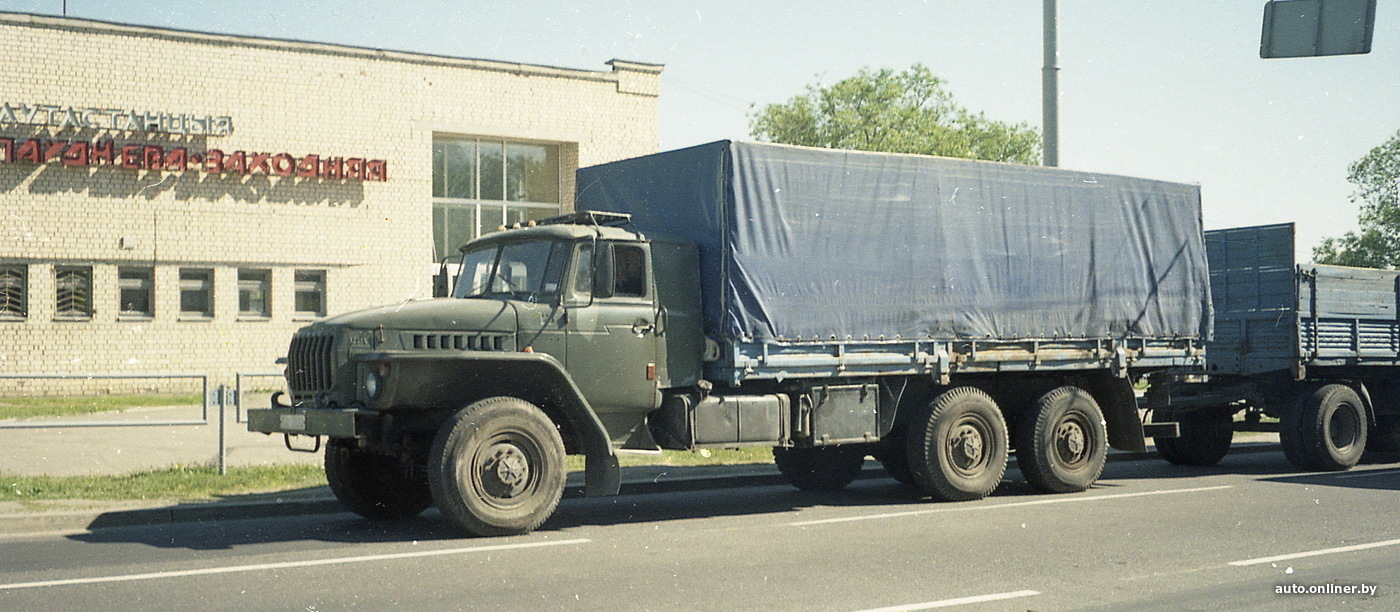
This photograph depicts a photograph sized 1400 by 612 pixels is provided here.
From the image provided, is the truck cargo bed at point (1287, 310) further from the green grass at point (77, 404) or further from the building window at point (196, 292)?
the building window at point (196, 292)

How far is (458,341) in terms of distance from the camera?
33.4 ft

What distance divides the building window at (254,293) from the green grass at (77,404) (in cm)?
375

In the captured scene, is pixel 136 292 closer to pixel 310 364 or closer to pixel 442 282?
→ pixel 442 282

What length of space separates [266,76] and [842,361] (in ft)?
69.4

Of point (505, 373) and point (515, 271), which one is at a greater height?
point (515, 271)

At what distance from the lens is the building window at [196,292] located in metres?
29.0

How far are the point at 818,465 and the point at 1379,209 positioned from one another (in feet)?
223

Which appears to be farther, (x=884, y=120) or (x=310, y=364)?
(x=884, y=120)

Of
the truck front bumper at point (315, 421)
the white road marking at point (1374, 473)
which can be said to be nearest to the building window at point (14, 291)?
the truck front bumper at point (315, 421)

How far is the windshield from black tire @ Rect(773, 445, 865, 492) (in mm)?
3881

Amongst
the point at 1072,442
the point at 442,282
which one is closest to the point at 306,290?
the point at 442,282

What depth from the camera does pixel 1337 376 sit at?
16.7 m

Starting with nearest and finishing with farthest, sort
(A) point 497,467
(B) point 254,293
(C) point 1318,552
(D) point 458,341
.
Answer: (C) point 1318,552 → (A) point 497,467 → (D) point 458,341 → (B) point 254,293

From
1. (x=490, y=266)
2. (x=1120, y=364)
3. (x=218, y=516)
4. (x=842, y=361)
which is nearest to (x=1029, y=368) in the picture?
(x=1120, y=364)
